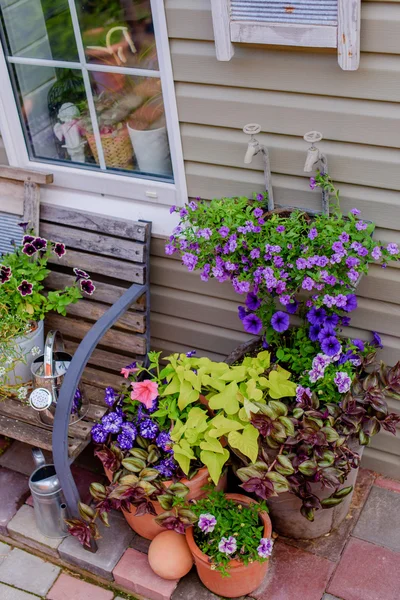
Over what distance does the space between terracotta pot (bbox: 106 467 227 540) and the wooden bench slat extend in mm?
912

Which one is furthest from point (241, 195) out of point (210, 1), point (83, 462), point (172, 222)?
point (83, 462)

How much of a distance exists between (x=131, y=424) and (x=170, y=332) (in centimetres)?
66

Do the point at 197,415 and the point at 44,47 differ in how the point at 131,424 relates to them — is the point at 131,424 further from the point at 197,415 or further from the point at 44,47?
the point at 44,47

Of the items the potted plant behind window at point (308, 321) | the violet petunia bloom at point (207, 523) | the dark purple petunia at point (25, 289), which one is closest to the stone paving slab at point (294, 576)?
the potted plant behind window at point (308, 321)

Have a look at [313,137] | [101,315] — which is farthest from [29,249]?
[313,137]

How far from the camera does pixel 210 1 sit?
7.64ft

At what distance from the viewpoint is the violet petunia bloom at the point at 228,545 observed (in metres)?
2.42

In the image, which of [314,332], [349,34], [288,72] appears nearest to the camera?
[349,34]

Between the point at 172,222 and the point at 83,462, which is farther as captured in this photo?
the point at 83,462

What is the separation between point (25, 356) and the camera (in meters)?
3.00

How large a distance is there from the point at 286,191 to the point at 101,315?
102 cm

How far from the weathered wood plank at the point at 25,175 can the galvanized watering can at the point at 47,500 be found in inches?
45.7

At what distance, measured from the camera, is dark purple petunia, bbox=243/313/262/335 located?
2.73m

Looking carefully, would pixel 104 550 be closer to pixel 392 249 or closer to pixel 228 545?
pixel 228 545
